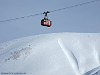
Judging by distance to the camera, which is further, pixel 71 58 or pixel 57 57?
pixel 71 58

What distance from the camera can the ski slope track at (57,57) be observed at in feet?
65.1

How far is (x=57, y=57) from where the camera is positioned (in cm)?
2202

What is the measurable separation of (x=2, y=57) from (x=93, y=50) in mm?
14609

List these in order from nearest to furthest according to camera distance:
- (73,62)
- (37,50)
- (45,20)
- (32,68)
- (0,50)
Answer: (45,20) → (32,68) → (73,62) → (37,50) → (0,50)

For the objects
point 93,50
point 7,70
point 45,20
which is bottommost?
point 7,70

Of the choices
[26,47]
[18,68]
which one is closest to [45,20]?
[18,68]

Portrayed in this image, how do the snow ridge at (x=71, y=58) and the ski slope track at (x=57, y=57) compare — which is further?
the snow ridge at (x=71, y=58)

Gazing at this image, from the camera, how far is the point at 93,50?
24.6m

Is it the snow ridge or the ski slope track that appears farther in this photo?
the snow ridge

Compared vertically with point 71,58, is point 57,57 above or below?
above

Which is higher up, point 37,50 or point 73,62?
point 37,50

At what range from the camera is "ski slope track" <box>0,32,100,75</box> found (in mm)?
19844

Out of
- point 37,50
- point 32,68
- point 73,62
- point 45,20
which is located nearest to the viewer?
point 45,20

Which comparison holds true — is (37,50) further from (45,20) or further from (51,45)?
(45,20)
